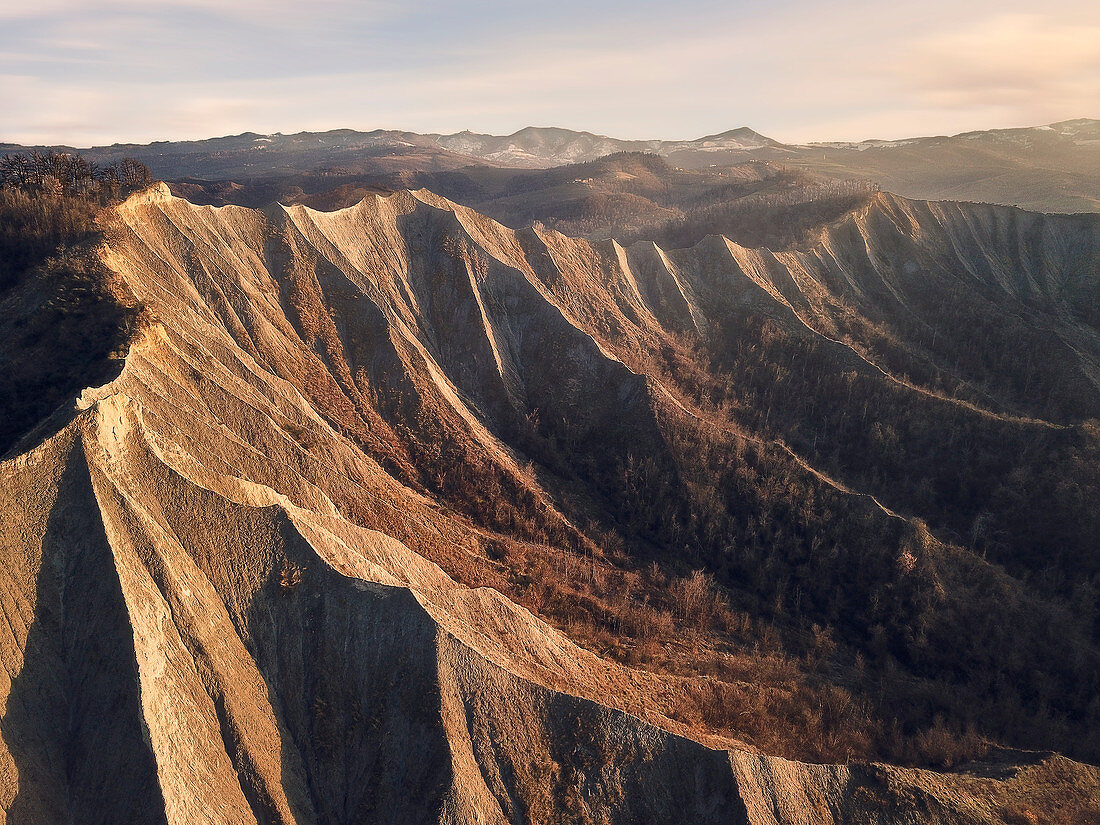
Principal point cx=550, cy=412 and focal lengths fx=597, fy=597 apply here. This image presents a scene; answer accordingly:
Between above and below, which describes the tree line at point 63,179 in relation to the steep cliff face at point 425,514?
above

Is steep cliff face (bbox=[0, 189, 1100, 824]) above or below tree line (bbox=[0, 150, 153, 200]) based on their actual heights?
below

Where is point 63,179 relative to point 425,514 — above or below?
above

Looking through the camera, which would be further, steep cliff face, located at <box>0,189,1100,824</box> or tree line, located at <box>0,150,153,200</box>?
tree line, located at <box>0,150,153,200</box>

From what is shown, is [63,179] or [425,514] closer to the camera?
[425,514]

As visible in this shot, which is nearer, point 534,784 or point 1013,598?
point 534,784

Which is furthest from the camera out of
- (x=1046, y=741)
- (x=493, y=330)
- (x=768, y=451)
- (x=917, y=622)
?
(x=493, y=330)

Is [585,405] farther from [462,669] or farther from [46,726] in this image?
[46,726]

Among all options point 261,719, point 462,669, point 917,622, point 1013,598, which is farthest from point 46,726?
point 1013,598

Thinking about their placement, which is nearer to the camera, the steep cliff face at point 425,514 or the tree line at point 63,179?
the steep cliff face at point 425,514
